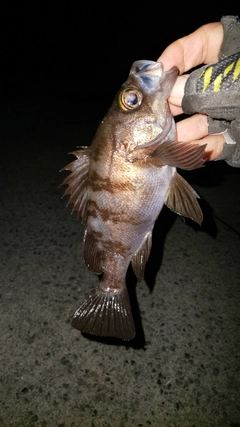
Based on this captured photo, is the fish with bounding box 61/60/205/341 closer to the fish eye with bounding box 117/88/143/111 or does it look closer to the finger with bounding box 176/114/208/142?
the fish eye with bounding box 117/88/143/111

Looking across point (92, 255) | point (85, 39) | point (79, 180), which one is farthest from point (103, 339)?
point (85, 39)

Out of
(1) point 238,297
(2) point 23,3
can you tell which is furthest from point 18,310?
(2) point 23,3

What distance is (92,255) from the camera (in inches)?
86.1

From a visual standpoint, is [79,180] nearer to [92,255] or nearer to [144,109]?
[92,255]

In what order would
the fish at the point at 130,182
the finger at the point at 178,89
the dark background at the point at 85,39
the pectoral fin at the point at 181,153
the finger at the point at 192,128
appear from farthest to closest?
the dark background at the point at 85,39 → the finger at the point at 192,128 → the finger at the point at 178,89 → the fish at the point at 130,182 → the pectoral fin at the point at 181,153

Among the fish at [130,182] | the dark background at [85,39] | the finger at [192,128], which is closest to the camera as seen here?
the fish at [130,182]

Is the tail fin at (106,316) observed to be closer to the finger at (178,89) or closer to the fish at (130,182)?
the fish at (130,182)

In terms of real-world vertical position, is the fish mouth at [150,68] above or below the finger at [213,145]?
above

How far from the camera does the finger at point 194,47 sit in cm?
215

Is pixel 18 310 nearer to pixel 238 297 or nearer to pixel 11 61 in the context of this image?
pixel 238 297

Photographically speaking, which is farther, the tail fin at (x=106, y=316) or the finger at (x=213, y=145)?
the finger at (x=213, y=145)

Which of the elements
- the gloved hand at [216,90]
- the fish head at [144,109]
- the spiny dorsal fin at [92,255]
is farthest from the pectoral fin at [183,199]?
the spiny dorsal fin at [92,255]

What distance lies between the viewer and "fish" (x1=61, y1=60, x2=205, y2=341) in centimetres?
197

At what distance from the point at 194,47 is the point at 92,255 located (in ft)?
4.94
